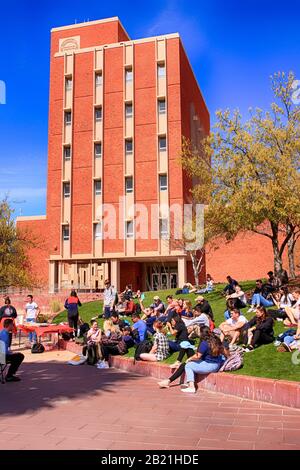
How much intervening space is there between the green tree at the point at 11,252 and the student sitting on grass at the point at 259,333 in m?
21.5

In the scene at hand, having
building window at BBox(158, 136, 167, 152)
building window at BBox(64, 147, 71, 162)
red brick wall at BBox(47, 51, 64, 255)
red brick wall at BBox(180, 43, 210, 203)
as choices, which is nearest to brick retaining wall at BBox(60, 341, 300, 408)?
red brick wall at BBox(180, 43, 210, 203)

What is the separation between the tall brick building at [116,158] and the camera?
35812mm

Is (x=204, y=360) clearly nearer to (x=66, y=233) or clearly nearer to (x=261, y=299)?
(x=261, y=299)

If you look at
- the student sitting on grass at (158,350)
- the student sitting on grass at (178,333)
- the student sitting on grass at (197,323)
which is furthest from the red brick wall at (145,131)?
the student sitting on grass at (158,350)

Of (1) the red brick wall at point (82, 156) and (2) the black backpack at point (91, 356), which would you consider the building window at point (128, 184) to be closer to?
(1) the red brick wall at point (82, 156)

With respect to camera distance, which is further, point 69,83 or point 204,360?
point 69,83

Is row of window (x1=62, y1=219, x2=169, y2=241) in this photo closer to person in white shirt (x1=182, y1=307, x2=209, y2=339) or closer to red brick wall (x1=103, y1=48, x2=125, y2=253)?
red brick wall (x1=103, y1=48, x2=125, y2=253)

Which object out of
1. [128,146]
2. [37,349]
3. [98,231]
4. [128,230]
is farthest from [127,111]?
[37,349]

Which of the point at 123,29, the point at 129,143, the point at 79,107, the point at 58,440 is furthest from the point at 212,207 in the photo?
the point at 123,29

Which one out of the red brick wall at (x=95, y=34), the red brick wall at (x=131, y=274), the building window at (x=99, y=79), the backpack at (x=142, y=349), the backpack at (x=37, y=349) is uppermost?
the red brick wall at (x=95, y=34)

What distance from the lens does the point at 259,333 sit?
10156 mm

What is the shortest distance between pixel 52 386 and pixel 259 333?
4676mm

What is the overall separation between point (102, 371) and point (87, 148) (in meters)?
29.4

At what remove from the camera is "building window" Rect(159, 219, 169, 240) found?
114 ft
